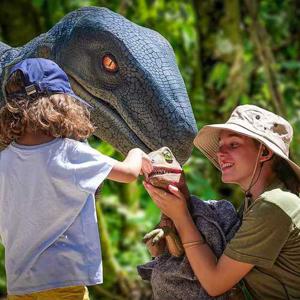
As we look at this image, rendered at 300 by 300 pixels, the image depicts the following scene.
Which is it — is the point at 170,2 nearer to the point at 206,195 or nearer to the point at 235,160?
the point at 206,195

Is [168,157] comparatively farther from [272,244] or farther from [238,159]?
[272,244]

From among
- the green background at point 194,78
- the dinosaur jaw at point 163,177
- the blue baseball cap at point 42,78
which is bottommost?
the green background at point 194,78

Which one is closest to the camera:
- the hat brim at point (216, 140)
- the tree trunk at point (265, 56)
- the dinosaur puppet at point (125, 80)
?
the hat brim at point (216, 140)

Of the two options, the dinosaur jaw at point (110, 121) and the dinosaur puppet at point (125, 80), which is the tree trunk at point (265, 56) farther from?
the dinosaur jaw at point (110, 121)

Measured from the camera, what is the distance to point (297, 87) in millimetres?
6426

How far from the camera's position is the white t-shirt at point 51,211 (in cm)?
199

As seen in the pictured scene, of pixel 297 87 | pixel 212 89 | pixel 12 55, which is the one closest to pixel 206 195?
pixel 212 89

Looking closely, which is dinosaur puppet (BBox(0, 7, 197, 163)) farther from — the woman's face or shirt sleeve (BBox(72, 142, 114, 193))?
shirt sleeve (BBox(72, 142, 114, 193))

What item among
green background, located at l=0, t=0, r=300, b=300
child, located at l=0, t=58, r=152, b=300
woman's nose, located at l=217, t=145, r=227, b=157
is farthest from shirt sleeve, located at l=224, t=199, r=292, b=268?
green background, located at l=0, t=0, r=300, b=300

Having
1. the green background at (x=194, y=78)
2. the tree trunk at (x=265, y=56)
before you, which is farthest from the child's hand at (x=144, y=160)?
the tree trunk at (x=265, y=56)

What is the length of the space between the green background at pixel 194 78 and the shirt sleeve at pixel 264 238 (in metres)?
2.72

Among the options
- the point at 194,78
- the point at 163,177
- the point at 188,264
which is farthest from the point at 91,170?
the point at 194,78

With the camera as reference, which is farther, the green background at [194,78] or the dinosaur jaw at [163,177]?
the green background at [194,78]

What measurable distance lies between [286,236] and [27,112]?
70cm
